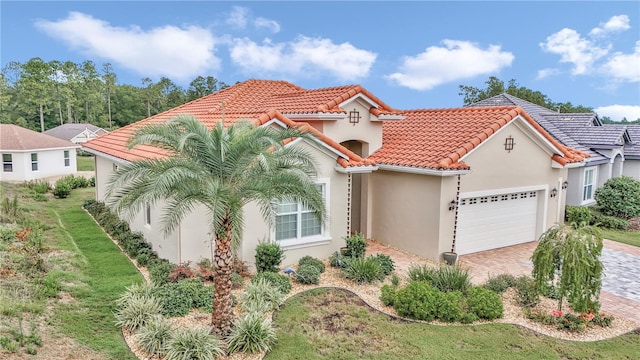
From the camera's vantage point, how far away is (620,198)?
76.4ft

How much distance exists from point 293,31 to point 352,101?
25.1ft

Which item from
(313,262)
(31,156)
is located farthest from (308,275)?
(31,156)

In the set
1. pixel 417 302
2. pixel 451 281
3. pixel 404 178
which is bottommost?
pixel 417 302

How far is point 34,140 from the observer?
116 ft

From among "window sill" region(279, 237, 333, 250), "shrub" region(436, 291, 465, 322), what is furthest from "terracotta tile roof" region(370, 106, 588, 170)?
"shrub" region(436, 291, 465, 322)

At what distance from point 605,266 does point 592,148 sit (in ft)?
46.2

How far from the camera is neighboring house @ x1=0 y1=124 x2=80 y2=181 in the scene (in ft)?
109

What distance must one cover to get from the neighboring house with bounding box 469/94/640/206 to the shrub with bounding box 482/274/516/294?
14208mm

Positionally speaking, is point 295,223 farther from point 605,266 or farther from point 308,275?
point 605,266

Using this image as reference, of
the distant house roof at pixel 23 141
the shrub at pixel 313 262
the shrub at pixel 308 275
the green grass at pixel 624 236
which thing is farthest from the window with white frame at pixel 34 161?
the green grass at pixel 624 236

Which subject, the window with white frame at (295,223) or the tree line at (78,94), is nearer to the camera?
the window with white frame at (295,223)

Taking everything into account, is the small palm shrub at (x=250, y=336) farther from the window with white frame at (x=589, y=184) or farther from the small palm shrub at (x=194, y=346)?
the window with white frame at (x=589, y=184)

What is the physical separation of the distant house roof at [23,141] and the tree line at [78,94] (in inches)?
1288

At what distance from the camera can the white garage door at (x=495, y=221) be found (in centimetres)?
1602
